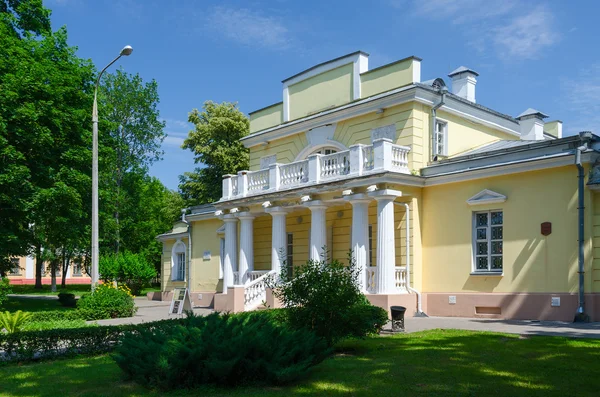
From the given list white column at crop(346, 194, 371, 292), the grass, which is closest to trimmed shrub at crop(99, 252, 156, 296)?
white column at crop(346, 194, 371, 292)

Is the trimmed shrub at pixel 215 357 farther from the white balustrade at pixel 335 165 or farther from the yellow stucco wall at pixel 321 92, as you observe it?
the yellow stucco wall at pixel 321 92

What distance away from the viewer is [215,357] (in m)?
8.03

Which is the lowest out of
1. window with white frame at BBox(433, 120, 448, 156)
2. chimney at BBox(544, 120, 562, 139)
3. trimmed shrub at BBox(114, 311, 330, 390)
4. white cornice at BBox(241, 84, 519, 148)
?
trimmed shrub at BBox(114, 311, 330, 390)

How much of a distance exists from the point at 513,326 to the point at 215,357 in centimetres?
970

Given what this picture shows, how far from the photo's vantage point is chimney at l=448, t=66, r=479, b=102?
2419 cm

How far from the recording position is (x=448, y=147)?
70.4ft

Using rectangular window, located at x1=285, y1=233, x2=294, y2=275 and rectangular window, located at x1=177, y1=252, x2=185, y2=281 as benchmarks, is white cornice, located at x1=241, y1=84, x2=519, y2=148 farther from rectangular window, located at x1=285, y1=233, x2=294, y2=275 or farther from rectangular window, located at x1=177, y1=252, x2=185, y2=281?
rectangular window, located at x1=177, y1=252, x2=185, y2=281

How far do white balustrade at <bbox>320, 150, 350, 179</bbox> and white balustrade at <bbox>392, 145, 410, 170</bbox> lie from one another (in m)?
1.60

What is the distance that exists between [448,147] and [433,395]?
15.1 meters

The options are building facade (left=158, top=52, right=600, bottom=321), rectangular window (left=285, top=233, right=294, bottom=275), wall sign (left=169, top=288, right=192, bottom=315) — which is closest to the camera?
building facade (left=158, top=52, right=600, bottom=321)

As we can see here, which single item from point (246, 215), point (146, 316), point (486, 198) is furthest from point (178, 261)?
point (486, 198)

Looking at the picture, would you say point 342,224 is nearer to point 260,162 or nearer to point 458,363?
point 260,162

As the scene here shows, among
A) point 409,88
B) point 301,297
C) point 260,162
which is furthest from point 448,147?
point 301,297

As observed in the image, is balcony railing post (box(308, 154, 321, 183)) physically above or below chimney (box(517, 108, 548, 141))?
below
